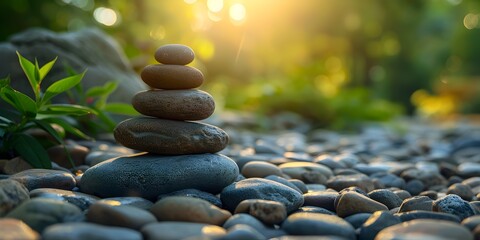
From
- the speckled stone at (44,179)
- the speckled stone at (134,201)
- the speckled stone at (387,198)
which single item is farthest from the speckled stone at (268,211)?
the speckled stone at (44,179)

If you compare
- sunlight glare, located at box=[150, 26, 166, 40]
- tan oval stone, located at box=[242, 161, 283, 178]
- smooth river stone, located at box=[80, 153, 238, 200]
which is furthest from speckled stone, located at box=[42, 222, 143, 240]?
sunlight glare, located at box=[150, 26, 166, 40]

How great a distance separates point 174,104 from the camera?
9.43ft

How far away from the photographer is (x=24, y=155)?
2.99 metres

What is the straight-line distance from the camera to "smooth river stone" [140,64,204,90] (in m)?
2.92

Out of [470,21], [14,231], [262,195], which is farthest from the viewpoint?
[470,21]

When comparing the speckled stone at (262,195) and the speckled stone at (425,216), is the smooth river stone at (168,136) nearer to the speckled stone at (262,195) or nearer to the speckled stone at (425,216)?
the speckled stone at (262,195)

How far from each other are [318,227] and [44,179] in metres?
1.47

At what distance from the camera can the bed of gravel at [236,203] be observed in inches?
77.0

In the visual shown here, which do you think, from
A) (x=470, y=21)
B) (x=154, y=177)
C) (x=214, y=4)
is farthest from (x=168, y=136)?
(x=470, y=21)

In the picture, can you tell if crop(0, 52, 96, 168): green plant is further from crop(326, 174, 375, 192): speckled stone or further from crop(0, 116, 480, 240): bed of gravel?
crop(326, 174, 375, 192): speckled stone

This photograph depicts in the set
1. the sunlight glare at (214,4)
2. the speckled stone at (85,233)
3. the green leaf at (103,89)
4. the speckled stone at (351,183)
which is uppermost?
the sunlight glare at (214,4)

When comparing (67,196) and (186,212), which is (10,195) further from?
(186,212)

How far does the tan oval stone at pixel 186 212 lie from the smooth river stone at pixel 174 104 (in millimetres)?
789

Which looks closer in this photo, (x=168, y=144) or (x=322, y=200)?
(x=322, y=200)
